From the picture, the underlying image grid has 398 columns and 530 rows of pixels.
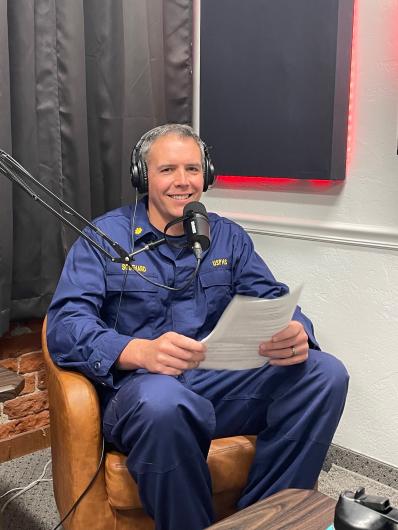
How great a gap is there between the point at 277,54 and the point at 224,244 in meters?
0.72

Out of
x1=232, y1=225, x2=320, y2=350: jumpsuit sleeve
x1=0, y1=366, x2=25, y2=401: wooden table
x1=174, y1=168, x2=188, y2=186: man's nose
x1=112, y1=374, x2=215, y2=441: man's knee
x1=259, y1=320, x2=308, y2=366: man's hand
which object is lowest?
x1=112, y1=374, x2=215, y2=441: man's knee

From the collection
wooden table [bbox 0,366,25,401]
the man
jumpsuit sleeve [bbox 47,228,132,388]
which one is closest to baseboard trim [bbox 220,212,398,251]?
the man

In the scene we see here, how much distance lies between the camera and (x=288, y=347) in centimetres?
151

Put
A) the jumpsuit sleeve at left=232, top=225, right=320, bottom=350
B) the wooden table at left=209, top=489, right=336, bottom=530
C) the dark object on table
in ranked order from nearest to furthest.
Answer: the dark object on table → the wooden table at left=209, top=489, right=336, bottom=530 → the jumpsuit sleeve at left=232, top=225, right=320, bottom=350

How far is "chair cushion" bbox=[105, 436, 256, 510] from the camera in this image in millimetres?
1441

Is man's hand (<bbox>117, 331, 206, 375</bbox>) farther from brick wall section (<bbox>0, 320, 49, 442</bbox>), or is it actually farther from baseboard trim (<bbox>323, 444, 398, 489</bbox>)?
baseboard trim (<bbox>323, 444, 398, 489</bbox>)

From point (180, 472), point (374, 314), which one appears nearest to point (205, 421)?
point (180, 472)

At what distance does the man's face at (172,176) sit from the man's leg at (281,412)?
47cm

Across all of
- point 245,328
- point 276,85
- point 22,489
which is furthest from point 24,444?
point 276,85

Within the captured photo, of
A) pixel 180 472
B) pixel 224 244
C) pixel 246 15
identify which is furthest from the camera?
pixel 246 15

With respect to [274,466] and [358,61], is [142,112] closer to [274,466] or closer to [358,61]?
[358,61]

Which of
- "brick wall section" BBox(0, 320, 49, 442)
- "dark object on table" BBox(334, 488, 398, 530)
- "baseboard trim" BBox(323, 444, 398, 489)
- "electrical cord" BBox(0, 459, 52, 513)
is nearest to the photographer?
"dark object on table" BBox(334, 488, 398, 530)

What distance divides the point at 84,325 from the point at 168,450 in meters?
0.38

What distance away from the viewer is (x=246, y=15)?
2145 mm
